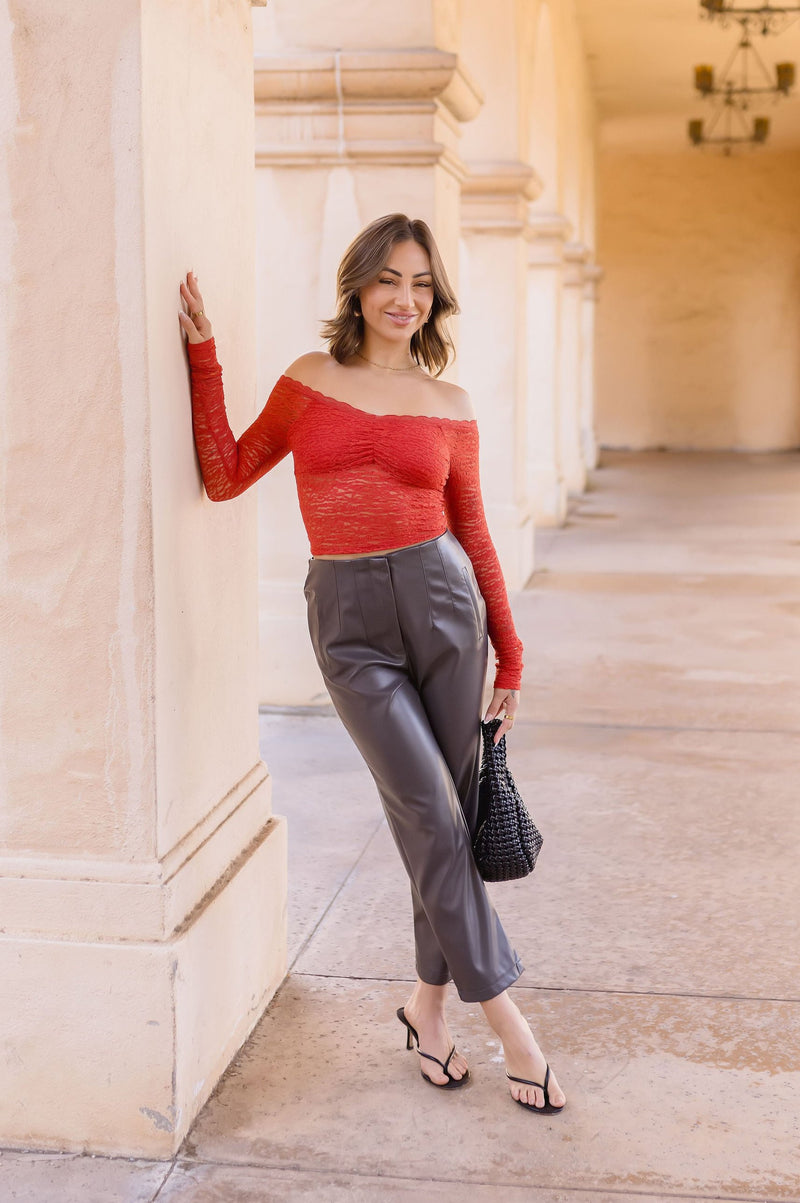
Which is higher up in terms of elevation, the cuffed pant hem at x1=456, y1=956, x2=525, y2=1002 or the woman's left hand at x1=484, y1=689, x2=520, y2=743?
the woman's left hand at x1=484, y1=689, x2=520, y2=743

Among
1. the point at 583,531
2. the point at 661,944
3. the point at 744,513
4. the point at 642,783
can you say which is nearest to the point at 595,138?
the point at 744,513

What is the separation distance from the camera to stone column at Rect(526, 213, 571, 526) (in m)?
12.6

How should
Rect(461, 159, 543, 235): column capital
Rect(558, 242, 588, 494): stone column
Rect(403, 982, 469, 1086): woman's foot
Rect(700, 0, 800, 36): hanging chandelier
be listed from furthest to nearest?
Rect(558, 242, 588, 494): stone column
Rect(700, 0, 800, 36): hanging chandelier
Rect(461, 159, 543, 235): column capital
Rect(403, 982, 469, 1086): woman's foot

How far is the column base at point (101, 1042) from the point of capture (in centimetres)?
268

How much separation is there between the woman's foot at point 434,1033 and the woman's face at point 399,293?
140 cm

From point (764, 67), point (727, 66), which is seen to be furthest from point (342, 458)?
point (764, 67)

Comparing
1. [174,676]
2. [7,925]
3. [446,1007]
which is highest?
[174,676]

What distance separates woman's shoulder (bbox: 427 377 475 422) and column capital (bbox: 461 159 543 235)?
6937 mm

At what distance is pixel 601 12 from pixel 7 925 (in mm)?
14227

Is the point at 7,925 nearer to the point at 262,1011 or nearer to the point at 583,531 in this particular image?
the point at 262,1011

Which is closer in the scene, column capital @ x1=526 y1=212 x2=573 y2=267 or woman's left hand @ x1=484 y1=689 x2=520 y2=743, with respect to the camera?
woman's left hand @ x1=484 y1=689 x2=520 y2=743

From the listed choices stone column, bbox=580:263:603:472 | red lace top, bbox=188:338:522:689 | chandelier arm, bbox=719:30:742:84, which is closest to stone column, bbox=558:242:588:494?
stone column, bbox=580:263:603:472

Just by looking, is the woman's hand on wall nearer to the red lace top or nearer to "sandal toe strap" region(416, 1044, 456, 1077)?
the red lace top

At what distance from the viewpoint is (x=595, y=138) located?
19.8 metres
